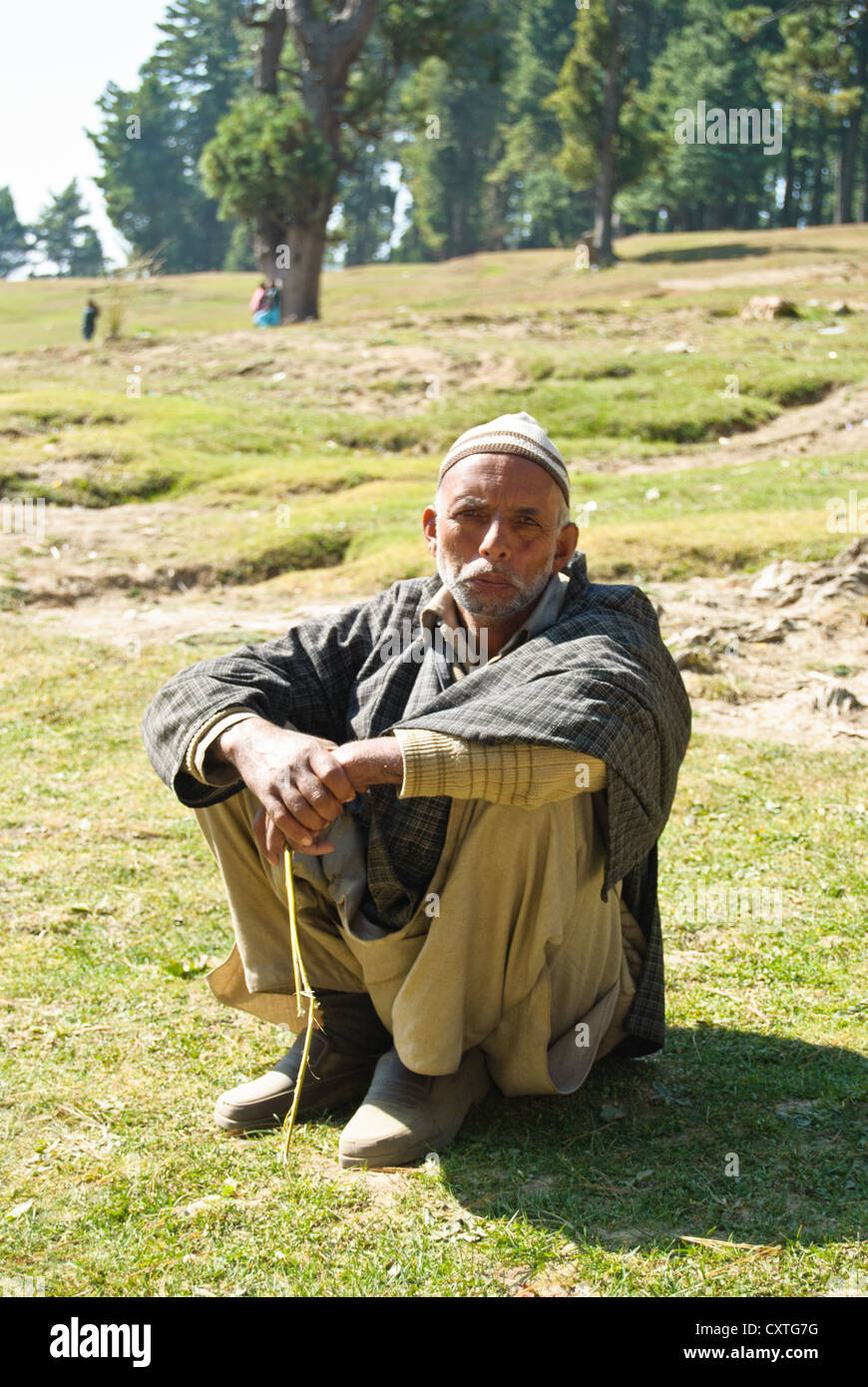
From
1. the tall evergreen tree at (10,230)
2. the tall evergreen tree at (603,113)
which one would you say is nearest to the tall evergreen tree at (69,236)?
the tall evergreen tree at (10,230)

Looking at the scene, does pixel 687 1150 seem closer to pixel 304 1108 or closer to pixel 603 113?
pixel 304 1108

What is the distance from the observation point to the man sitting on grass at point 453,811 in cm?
275

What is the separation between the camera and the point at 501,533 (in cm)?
310

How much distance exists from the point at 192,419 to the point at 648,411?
5.50 metres

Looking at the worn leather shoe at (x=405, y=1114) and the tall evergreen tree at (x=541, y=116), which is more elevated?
the tall evergreen tree at (x=541, y=116)

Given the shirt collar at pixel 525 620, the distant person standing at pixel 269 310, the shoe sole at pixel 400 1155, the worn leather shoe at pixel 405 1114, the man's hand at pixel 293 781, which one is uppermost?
the distant person standing at pixel 269 310

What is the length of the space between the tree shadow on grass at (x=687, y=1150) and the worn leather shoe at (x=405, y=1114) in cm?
6

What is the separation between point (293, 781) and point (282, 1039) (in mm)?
1211

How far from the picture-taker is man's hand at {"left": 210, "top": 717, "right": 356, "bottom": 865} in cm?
275

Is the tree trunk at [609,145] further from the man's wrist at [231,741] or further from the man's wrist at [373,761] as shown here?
the man's wrist at [373,761]

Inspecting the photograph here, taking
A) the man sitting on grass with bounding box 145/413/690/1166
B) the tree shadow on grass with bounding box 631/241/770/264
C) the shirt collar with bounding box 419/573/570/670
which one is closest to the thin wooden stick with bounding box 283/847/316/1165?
the man sitting on grass with bounding box 145/413/690/1166

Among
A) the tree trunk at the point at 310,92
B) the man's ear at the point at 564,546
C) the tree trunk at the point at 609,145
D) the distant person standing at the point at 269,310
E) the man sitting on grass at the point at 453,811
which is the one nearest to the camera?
the man sitting on grass at the point at 453,811

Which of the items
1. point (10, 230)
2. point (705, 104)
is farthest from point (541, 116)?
point (10, 230)
